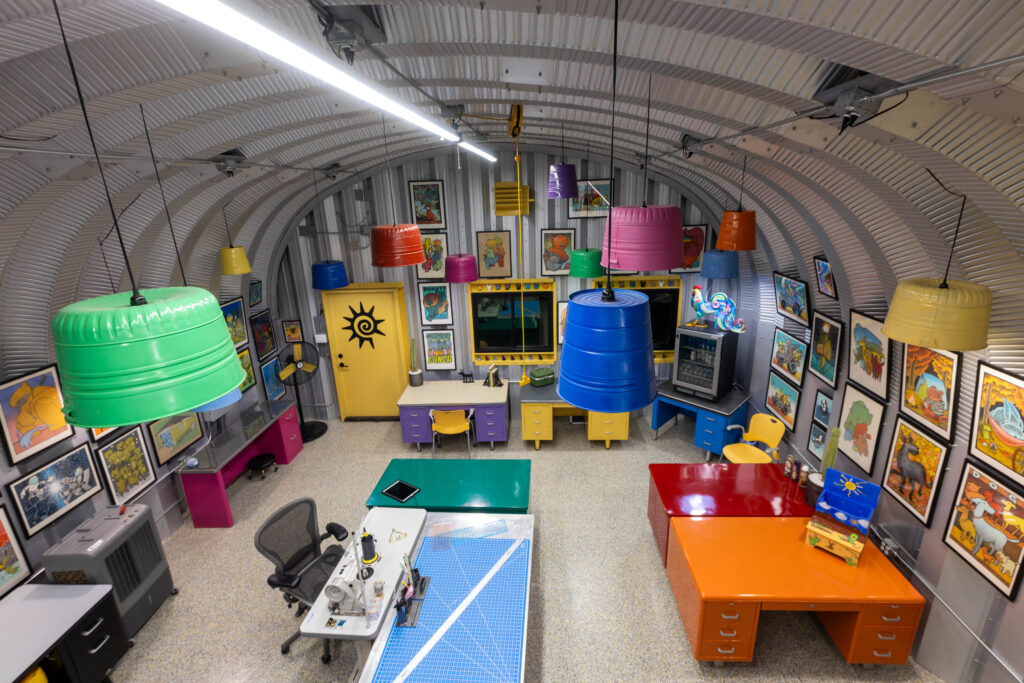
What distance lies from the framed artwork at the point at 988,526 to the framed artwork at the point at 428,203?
6.45 m

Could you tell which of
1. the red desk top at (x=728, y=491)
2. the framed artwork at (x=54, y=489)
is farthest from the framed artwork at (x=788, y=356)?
the framed artwork at (x=54, y=489)

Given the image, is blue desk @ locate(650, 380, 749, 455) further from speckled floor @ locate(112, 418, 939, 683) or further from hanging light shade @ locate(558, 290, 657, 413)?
hanging light shade @ locate(558, 290, 657, 413)

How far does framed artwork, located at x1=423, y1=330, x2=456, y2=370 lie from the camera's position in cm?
793

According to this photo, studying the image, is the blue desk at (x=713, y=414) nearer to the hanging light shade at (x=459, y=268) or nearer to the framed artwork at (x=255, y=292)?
the hanging light shade at (x=459, y=268)

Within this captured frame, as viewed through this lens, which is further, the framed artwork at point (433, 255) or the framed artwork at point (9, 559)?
the framed artwork at point (433, 255)

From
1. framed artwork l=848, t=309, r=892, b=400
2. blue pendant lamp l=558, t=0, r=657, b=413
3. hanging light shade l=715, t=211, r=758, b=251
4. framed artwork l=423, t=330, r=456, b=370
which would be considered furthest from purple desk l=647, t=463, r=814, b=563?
framed artwork l=423, t=330, r=456, b=370

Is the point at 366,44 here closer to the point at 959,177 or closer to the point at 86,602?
the point at 959,177

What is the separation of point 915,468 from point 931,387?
684mm

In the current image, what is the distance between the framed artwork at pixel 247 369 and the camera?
22.4 ft

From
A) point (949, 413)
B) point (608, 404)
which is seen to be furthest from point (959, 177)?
point (608, 404)

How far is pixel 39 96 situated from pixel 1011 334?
18.4 feet

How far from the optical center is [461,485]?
4996 mm

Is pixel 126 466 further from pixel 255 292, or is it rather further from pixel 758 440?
pixel 758 440

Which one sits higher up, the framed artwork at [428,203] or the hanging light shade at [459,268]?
the framed artwork at [428,203]
